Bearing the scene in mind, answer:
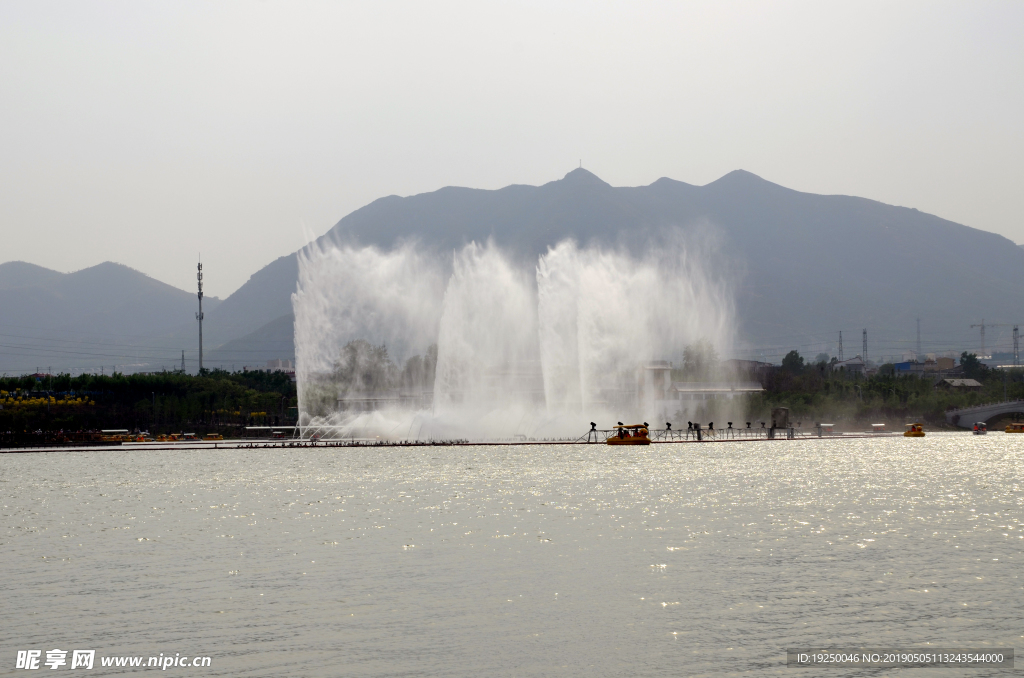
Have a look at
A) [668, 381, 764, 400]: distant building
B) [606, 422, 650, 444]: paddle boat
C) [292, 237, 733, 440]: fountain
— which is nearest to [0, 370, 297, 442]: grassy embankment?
[292, 237, 733, 440]: fountain

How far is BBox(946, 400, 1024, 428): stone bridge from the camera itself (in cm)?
16050

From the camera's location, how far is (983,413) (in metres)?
162

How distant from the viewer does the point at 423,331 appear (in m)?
158

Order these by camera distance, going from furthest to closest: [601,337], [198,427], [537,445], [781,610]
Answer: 1. [198,427]
2. [601,337]
3. [537,445]
4. [781,610]

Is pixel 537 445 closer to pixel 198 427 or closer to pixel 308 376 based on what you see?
pixel 308 376

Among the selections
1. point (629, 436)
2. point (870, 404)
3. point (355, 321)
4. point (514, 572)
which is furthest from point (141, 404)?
point (514, 572)

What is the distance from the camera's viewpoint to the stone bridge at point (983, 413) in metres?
160

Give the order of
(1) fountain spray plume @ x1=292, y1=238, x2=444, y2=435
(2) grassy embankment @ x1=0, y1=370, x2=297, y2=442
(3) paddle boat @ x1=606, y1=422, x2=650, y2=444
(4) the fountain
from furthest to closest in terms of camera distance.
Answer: (2) grassy embankment @ x1=0, y1=370, x2=297, y2=442
(4) the fountain
(1) fountain spray plume @ x1=292, y1=238, x2=444, y2=435
(3) paddle boat @ x1=606, y1=422, x2=650, y2=444

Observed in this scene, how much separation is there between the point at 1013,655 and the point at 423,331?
455 feet

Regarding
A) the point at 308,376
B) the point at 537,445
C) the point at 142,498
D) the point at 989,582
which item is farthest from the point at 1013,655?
the point at 308,376

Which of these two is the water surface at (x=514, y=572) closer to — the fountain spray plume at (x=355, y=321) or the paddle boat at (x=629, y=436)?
the paddle boat at (x=629, y=436)

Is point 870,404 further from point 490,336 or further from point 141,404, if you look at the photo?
point 141,404

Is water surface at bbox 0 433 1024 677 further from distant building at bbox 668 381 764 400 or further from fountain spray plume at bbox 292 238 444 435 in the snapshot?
distant building at bbox 668 381 764 400

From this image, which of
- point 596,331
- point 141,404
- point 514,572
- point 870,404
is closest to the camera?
point 514,572
